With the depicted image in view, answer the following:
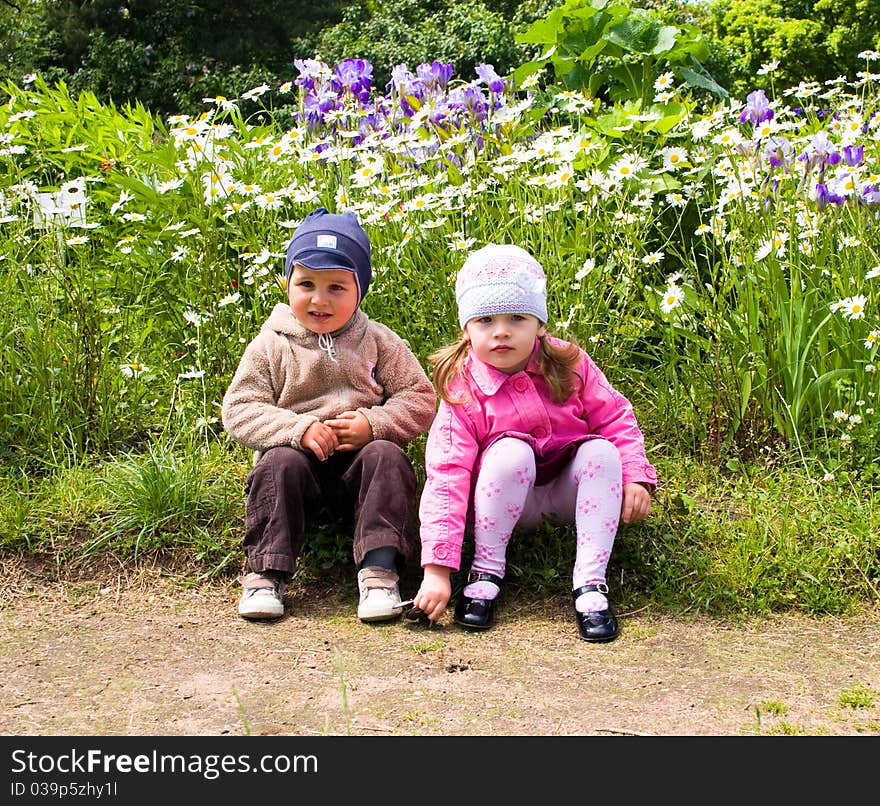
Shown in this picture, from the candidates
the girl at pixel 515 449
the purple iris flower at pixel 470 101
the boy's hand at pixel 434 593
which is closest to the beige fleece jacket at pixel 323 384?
the girl at pixel 515 449

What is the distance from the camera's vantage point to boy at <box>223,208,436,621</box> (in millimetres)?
2953

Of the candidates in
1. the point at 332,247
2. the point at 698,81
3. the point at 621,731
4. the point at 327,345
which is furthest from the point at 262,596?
the point at 698,81

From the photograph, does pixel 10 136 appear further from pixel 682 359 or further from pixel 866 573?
pixel 866 573

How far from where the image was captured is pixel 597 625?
2762mm

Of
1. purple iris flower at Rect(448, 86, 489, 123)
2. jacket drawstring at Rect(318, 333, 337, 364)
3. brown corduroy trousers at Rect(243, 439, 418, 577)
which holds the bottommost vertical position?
brown corduroy trousers at Rect(243, 439, 418, 577)

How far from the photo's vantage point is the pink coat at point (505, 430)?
292 cm

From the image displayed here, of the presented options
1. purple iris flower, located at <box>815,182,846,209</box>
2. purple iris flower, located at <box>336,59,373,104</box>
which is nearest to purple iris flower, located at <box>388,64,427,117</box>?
purple iris flower, located at <box>336,59,373,104</box>

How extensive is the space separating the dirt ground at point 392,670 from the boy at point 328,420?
0.54 feet

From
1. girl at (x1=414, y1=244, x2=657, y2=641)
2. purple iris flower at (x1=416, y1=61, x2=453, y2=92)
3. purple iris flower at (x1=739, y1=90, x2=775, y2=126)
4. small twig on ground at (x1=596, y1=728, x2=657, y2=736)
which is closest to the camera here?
small twig on ground at (x1=596, y1=728, x2=657, y2=736)

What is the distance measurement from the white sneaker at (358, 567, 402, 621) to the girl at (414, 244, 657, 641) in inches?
4.2

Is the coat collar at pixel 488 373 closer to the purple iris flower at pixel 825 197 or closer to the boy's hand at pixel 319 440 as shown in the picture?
the boy's hand at pixel 319 440

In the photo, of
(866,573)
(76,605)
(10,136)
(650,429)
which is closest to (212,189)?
(10,136)

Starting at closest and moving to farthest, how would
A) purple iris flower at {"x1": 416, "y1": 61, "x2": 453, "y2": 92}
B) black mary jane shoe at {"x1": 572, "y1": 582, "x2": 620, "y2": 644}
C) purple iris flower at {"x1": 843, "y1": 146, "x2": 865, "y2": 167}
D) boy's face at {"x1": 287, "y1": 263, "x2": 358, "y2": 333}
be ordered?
black mary jane shoe at {"x1": 572, "y1": 582, "x2": 620, "y2": 644}
boy's face at {"x1": 287, "y1": 263, "x2": 358, "y2": 333}
purple iris flower at {"x1": 843, "y1": 146, "x2": 865, "y2": 167}
purple iris flower at {"x1": 416, "y1": 61, "x2": 453, "y2": 92}

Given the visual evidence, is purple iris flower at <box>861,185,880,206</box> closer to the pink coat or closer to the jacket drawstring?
the pink coat
